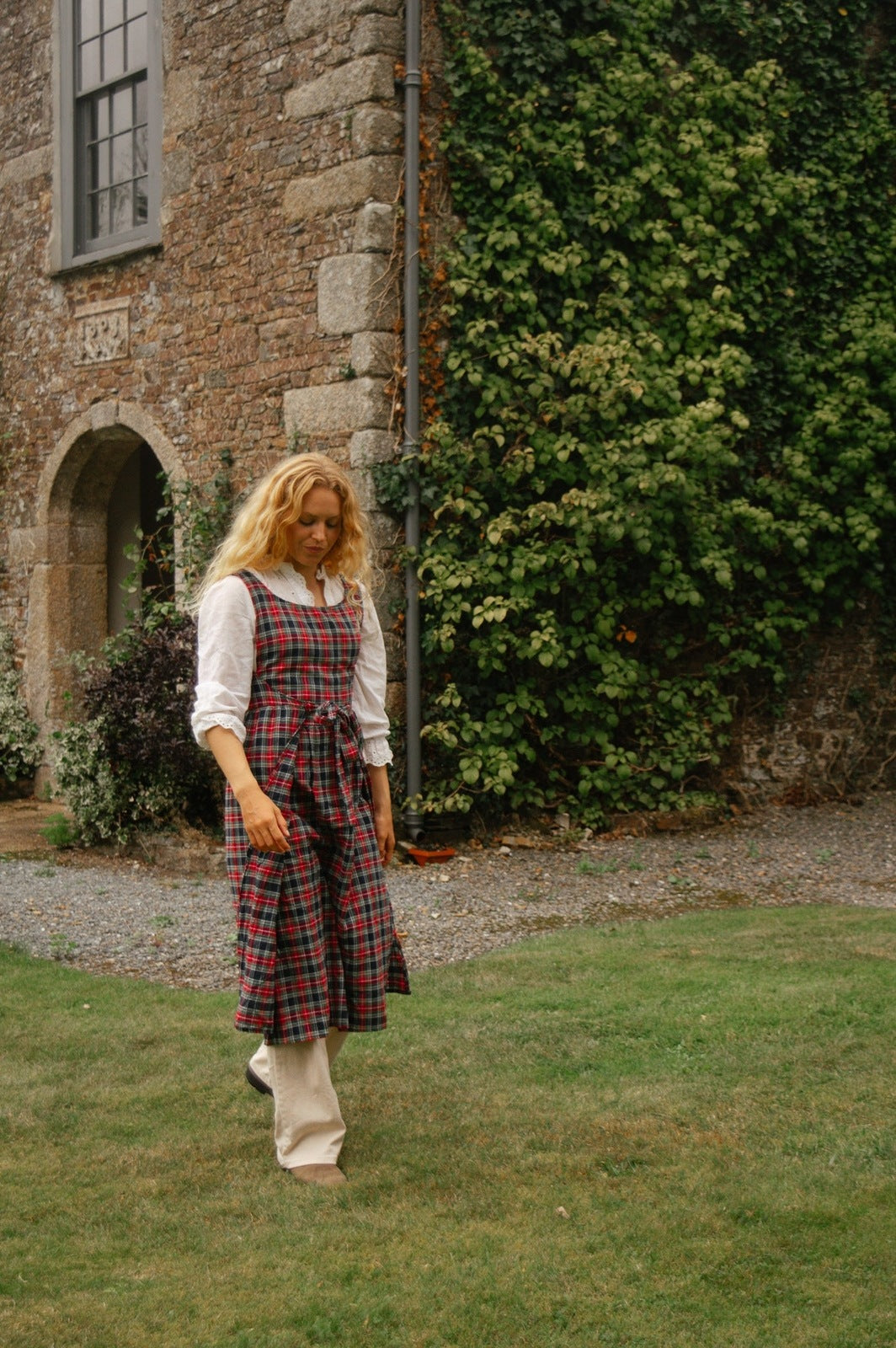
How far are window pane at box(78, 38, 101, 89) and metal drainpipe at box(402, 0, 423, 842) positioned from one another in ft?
10.7

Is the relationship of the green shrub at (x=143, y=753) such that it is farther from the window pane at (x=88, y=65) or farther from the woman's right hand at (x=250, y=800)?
the woman's right hand at (x=250, y=800)

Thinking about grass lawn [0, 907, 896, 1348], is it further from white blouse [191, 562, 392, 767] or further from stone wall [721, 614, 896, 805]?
stone wall [721, 614, 896, 805]

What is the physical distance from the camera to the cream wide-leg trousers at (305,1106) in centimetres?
352

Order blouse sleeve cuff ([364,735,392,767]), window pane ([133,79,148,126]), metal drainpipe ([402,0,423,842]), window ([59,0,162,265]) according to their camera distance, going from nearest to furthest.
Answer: blouse sleeve cuff ([364,735,392,767]), metal drainpipe ([402,0,423,842]), window ([59,0,162,265]), window pane ([133,79,148,126])

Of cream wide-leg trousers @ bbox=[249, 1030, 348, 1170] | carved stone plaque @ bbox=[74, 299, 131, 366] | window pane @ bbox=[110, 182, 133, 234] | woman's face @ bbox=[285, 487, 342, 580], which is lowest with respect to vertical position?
cream wide-leg trousers @ bbox=[249, 1030, 348, 1170]

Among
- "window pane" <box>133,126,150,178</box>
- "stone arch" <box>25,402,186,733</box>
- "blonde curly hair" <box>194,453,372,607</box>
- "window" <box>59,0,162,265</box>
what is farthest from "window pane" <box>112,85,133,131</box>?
"blonde curly hair" <box>194,453,372,607</box>

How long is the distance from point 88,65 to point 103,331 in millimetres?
1968

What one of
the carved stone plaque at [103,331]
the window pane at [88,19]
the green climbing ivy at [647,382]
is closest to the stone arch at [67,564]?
the carved stone plaque at [103,331]

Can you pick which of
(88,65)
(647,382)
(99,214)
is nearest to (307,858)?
(647,382)

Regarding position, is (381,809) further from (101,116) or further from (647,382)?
(101,116)

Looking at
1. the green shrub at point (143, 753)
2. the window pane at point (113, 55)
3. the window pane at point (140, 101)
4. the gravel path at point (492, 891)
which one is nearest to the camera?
the gravel path at point (492, 891)

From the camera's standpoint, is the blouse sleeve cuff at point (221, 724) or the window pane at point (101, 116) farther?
the window pane at point (101, 116)

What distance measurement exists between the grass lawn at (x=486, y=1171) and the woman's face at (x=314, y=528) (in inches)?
59.7

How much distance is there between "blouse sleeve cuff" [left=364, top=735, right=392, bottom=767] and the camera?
3.79 meters
